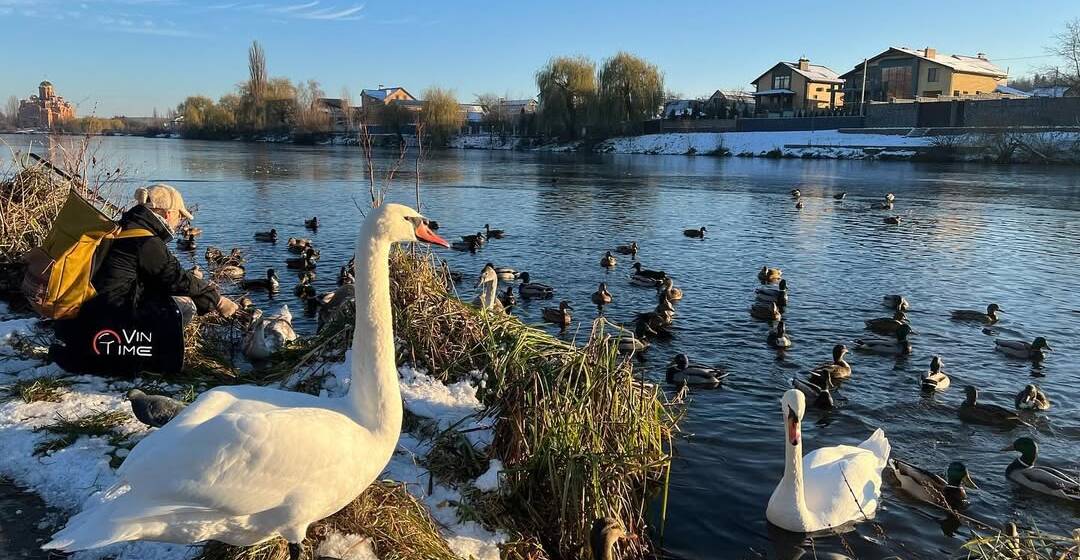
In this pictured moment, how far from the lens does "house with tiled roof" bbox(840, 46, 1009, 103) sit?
268 feet

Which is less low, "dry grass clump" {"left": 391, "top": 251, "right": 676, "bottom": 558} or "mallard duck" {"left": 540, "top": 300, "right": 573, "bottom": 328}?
"dry grass clump" {"left": 391, "top": 251, "right": 676, "bottom": 558}

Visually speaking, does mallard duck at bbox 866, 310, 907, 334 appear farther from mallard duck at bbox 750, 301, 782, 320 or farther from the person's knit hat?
the person's knit hat

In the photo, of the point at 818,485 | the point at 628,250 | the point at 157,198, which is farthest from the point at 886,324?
the point at 157,198

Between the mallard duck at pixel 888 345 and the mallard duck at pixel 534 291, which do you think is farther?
the mallard duck at pixel 534 291

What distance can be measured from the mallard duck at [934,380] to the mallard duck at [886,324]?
77.7 inches

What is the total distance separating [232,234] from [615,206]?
52.8 feet

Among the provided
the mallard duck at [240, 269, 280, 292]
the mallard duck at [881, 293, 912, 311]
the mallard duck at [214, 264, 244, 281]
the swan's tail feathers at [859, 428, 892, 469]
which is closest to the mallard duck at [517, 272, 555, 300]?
the mallard duck at [240, 269, 280, 292]

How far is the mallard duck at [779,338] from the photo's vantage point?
11.7 metres

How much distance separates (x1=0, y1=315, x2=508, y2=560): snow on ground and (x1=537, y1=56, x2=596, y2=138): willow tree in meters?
77.3

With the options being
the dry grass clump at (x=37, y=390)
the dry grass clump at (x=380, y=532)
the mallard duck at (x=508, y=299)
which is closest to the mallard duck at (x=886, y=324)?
the mallard duck at (x=508, y=299)

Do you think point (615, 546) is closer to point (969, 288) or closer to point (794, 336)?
point (794, 336)

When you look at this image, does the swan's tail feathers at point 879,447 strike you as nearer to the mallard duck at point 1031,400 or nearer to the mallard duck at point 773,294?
the mallard duck at point 1031,400

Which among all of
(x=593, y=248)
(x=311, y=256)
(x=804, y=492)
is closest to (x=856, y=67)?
(x=593, y=248)

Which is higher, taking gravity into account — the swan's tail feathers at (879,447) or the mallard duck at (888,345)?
the mallard duck at (888,345)
